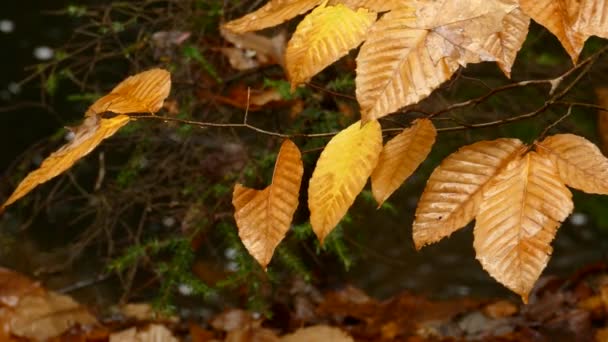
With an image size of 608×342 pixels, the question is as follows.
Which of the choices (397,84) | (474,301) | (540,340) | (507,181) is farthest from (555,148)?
(474,301)

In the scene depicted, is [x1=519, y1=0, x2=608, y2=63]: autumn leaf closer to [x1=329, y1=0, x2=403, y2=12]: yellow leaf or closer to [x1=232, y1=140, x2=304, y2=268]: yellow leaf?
[x1=329, y1=0, x2=403, y2=12]: yellow leaf

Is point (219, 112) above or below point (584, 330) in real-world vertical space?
above

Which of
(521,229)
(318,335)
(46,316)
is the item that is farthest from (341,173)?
(46,316)

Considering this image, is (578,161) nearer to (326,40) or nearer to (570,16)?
(570,16)

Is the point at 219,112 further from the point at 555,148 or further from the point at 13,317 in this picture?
the point at 555,148

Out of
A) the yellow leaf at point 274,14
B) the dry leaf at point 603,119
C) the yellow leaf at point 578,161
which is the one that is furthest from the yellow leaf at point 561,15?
the dry leaf at point 603,119

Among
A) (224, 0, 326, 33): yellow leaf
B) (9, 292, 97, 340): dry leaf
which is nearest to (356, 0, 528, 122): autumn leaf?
(224, 0, 326, 33): yellow leaf
